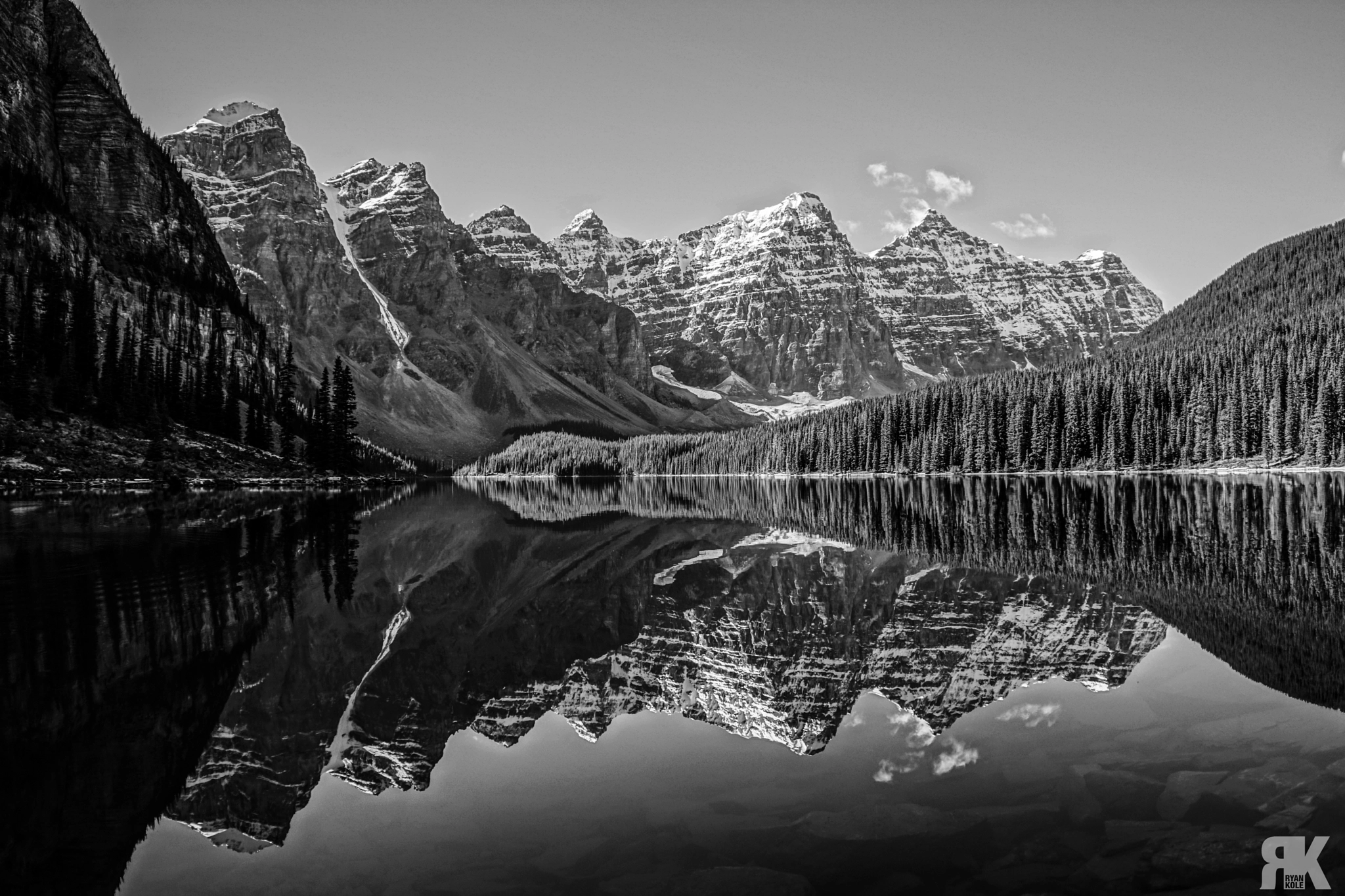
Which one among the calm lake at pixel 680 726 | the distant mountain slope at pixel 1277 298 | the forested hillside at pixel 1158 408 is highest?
the distant mountain slope at pixel 1277 298

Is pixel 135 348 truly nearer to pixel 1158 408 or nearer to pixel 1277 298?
pixel 1158 408

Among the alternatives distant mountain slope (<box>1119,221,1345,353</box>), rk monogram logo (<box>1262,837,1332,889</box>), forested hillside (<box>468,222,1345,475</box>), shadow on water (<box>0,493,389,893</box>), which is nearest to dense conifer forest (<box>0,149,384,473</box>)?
shadow on water (<box>0,493,389,893</box>)

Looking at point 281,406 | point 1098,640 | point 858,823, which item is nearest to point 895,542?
point 1098,640

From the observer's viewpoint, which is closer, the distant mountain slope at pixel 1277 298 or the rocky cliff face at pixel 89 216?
the rocky cliff face at pixel 89 216

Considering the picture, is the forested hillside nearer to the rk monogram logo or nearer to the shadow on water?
the shadow on water

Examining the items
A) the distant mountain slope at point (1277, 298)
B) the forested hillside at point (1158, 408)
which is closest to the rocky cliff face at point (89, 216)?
the forested hillside at point (1158, 408)

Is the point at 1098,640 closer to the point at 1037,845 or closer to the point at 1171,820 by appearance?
the point at 1171,820

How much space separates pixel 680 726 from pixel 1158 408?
137097 millimetres

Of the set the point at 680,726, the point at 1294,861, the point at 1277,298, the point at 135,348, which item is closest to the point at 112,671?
the point at 680,726

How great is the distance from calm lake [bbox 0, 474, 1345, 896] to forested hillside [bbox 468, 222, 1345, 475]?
102 metres

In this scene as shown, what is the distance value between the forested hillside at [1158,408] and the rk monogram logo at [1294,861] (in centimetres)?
12162

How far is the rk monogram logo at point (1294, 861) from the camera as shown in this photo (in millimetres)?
7992

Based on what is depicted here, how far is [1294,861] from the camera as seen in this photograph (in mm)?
8406

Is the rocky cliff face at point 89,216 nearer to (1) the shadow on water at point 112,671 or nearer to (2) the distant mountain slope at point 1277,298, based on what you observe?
(1) the shadow on water at point 112,671
